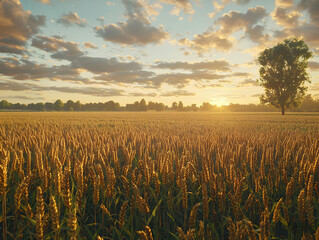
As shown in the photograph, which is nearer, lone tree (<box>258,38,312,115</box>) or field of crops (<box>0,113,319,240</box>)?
field of crops (<box>0,113,319,240</box>)

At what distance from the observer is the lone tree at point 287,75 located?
41250 mm

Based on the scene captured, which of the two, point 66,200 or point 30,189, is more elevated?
point 66,200

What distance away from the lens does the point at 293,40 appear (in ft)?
143

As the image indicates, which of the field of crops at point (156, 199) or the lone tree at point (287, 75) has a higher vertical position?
the lone tree at point (287, 75)

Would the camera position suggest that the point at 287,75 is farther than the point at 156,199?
Yes

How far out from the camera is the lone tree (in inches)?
1624

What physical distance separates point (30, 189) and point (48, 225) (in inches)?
40.7

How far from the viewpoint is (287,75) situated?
41531 millimetres

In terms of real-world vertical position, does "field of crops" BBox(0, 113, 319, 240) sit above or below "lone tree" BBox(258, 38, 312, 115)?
below

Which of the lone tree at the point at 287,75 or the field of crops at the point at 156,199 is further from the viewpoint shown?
the lone tree at the point at 287,75

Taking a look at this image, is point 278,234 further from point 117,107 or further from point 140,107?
point 117,107

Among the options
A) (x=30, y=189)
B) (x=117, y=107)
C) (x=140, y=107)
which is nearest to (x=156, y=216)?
(x=30, y=189)

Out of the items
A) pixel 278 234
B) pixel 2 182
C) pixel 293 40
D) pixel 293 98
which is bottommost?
pixel 278 234

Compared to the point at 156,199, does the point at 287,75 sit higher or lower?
higher
